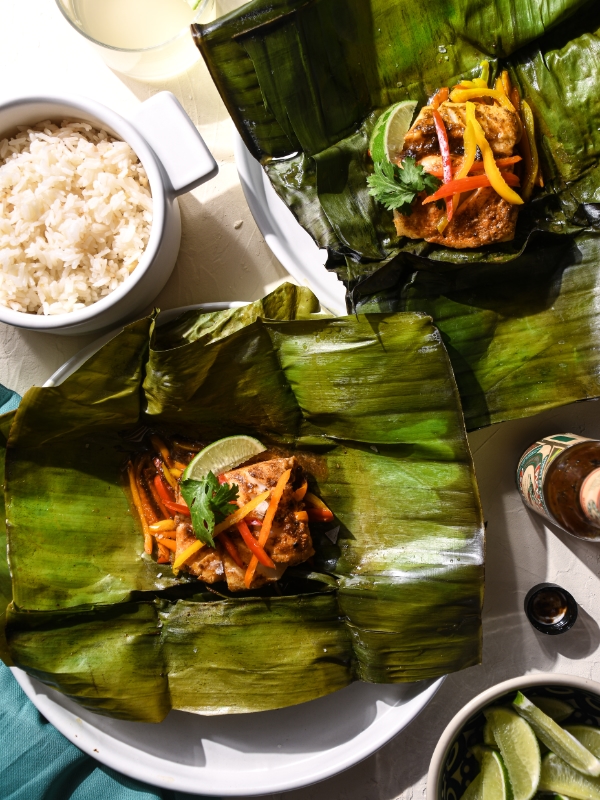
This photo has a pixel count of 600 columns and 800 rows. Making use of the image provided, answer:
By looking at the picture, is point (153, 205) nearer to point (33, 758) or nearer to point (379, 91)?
point (379, 91)

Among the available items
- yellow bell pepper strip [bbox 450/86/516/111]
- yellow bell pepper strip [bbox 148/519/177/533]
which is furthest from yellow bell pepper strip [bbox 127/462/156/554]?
yellow bell pepper strip [bbox 450/86/516/111]

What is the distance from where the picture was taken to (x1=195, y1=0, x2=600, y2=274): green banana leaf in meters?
1.65

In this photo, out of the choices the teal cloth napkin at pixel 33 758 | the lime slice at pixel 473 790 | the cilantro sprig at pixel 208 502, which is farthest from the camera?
the teal cloth napkin at pixel 33 758

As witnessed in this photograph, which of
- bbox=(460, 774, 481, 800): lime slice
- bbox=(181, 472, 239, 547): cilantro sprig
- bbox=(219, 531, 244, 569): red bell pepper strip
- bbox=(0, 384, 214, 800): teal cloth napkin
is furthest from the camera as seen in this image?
bbox=(0, 384, 214, 800): teal cloth napkin

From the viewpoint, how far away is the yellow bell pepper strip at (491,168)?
1.64 m

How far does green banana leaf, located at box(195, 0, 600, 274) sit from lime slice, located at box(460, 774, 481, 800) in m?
1.38

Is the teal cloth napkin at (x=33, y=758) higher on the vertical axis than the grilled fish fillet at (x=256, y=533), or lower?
lower

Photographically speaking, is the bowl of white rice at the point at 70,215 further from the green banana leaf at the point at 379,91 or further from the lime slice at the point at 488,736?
the lime slice at the point at 488,736

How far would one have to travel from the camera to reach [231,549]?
1.61 meters

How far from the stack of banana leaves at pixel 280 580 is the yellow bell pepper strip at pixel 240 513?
0.19m

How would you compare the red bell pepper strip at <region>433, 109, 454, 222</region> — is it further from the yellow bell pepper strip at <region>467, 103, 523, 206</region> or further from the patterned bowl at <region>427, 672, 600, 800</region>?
the patterned bowl at <region>427, 672, 600, 800</region>

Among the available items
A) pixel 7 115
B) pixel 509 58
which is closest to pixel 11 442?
pixel 7 115

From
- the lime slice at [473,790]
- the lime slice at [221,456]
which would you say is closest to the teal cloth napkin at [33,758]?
the lime slice at [473,790]

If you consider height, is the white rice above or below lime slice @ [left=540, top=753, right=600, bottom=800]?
above
